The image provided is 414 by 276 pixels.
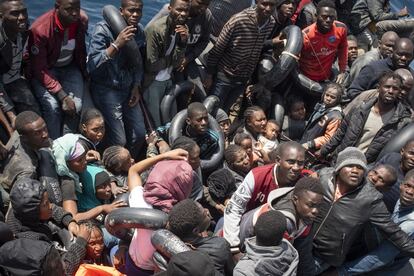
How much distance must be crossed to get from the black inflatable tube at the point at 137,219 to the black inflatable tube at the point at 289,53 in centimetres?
340

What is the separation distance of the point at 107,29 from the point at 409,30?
5074 millimetres

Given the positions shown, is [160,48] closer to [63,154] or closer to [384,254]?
[63,154]

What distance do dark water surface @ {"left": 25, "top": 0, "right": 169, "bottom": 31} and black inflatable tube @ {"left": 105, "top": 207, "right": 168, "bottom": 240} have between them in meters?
5.75

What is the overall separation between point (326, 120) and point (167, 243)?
339 centimetres

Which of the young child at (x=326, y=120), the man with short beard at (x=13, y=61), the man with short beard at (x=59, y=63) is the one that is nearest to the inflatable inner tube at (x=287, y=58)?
the young child at (x=326, y=120)

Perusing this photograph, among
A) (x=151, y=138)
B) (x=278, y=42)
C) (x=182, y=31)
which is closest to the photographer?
(x=182, y=31)

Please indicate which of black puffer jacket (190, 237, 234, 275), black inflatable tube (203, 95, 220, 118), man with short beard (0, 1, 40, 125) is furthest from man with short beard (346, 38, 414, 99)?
man with short beard (0, 1, 40, 125)

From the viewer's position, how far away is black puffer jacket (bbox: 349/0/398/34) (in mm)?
8406

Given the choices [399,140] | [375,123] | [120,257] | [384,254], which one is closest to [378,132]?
[375,123]

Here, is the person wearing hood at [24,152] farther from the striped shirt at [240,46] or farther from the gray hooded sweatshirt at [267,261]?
the striped shirt at [240,46]

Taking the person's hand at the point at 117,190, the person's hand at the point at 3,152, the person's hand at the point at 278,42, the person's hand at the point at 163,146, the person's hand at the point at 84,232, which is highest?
the person's hand at the point at 3,152

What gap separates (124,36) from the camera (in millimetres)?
5164

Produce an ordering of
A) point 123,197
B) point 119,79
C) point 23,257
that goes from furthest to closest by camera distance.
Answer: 1. point 119,79
2. point 123,197
3. point 23,257

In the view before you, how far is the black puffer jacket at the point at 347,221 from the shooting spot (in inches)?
174
